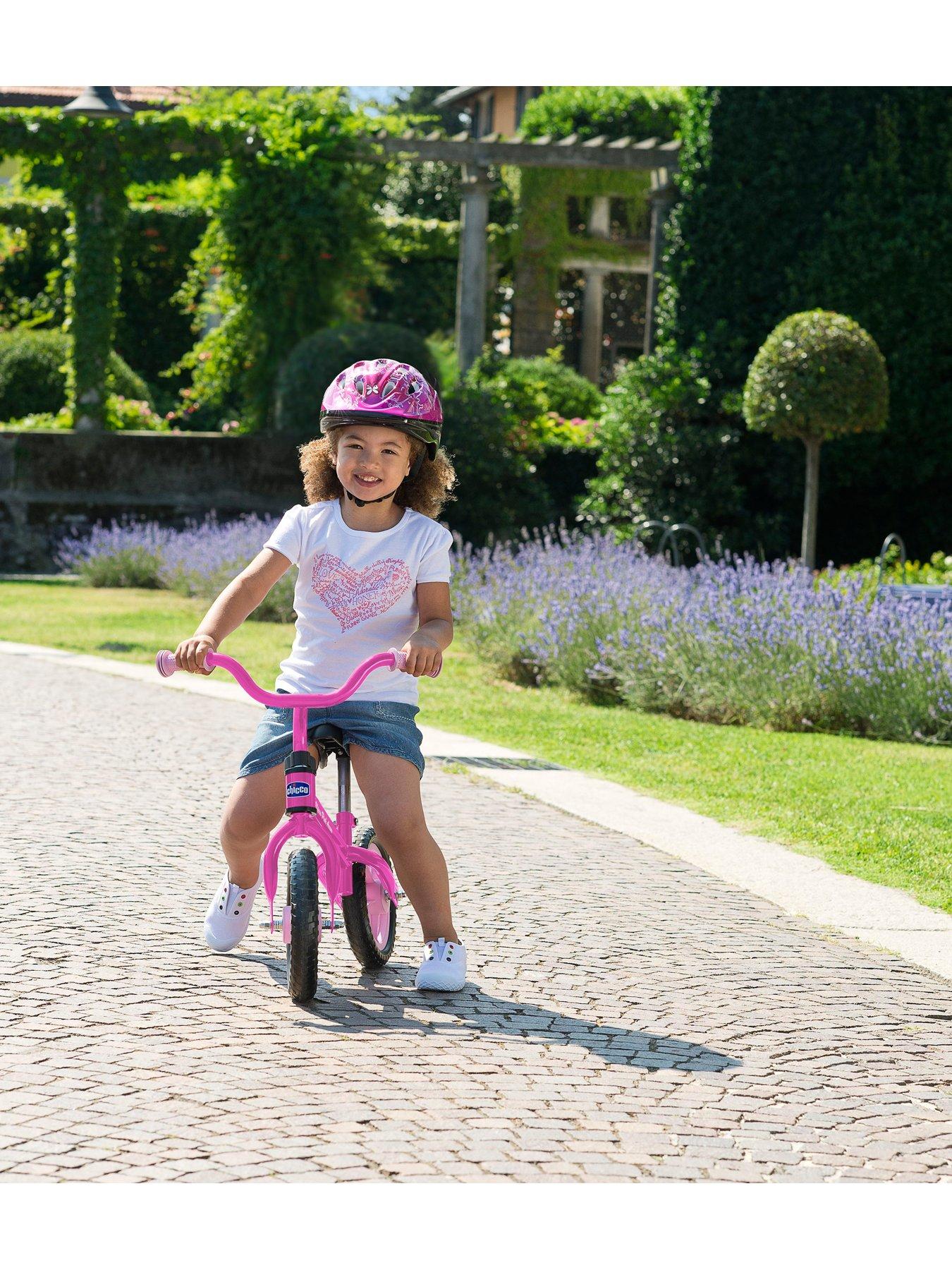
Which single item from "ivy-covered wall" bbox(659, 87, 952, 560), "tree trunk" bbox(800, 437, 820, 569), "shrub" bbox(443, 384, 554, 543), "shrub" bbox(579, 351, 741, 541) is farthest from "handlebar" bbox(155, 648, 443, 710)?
"ivy-covered wall" bbox(659, 87, 952, 560)

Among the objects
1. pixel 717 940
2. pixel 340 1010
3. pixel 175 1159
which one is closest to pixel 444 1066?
pixel 340 1010

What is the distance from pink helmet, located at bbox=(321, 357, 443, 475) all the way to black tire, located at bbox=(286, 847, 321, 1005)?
106cm

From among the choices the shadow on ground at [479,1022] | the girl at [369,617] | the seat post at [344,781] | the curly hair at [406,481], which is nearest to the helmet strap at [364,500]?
the girl at [369,617]

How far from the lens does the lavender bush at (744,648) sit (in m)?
8.92

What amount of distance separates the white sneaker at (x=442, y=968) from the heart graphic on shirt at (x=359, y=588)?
0.83 m

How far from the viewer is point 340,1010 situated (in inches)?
157

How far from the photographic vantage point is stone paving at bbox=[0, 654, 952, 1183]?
3.06 m

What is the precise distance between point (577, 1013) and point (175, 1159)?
4.40ft

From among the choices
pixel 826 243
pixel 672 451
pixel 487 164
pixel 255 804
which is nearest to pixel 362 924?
pixel 255 804

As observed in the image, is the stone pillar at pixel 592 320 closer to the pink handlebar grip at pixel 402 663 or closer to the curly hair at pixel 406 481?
the curly hair at pixel 406 481

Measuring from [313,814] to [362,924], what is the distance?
1.22ft

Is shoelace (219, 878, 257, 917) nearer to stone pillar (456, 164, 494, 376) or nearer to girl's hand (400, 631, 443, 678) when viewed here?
girl's hand (400, 631, 443, 678)

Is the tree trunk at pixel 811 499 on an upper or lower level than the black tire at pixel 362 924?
upper

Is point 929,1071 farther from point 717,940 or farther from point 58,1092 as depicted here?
point 58,1092
